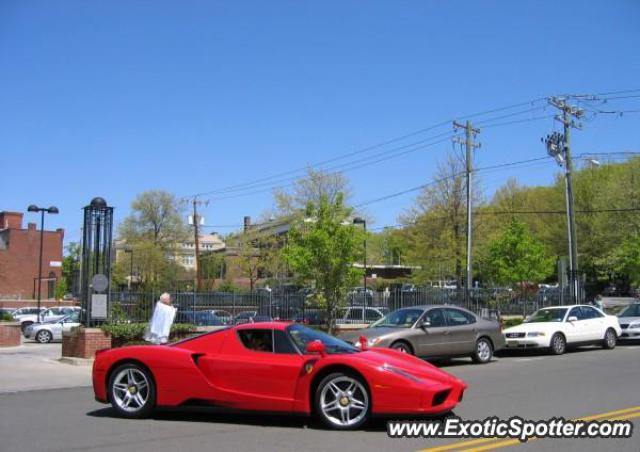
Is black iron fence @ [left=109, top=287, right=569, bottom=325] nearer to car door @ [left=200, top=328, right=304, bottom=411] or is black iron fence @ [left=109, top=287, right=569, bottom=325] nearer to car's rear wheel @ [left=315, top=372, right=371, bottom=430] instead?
car door @ [left=200, top=328, right=304, bottom=411]

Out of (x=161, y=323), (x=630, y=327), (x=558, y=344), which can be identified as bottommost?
(x=558, y=344)

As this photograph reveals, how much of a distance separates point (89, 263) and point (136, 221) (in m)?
52.0

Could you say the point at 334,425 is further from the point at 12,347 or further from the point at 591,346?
the point at 12,347

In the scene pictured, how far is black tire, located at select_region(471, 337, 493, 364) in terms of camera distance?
55.3 feet

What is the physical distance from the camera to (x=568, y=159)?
3069 cm

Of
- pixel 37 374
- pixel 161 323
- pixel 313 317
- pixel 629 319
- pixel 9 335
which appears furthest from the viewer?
pixel 9 335

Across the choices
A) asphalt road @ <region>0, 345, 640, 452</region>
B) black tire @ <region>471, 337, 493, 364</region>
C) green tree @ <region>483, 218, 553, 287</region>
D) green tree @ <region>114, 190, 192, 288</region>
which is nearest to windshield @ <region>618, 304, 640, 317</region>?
green tree @ <region>483, 218, 553, 287</region>

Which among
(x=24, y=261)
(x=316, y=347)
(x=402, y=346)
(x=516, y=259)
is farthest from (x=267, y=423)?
(x=24, y=261)

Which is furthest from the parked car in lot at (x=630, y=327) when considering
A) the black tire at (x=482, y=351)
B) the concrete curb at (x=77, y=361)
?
the concrete curb at (x=77, y=361)

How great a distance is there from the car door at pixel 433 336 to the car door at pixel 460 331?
177 millimetres

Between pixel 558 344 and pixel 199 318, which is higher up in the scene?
pixel 199 318

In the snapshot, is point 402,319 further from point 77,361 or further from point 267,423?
point 77,361

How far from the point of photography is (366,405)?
306 inches

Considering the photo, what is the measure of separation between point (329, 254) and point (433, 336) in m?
6.14
